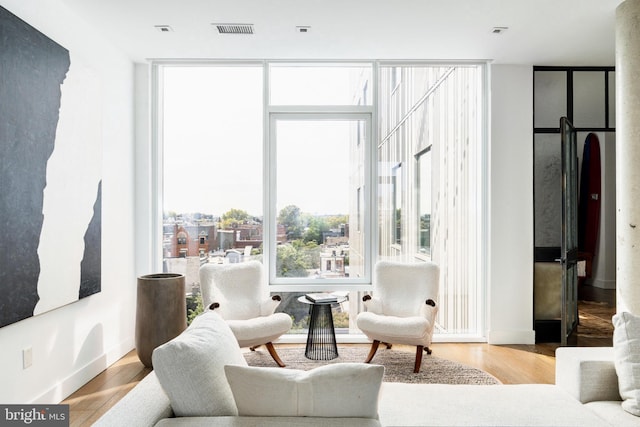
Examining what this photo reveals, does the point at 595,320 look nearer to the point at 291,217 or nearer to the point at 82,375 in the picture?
the point at 291,217

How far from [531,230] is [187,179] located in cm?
341

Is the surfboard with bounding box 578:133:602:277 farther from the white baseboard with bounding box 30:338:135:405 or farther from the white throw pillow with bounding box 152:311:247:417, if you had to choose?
the white throw pillow with bounding box 152:311:247:417

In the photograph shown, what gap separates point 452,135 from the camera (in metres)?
4.81

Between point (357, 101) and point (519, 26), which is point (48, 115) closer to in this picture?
point (357, 101)

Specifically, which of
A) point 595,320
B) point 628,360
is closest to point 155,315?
point 628,360

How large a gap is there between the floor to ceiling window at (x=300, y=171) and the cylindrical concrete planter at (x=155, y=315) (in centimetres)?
83

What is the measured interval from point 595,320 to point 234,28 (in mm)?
4883

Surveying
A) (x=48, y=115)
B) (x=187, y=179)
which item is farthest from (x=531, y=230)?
(x=48, y=115)

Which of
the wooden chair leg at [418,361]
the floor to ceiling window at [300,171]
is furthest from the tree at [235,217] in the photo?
the wooden chair leg at [418,361]

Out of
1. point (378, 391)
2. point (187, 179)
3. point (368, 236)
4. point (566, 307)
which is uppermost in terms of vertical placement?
point (187, 179)

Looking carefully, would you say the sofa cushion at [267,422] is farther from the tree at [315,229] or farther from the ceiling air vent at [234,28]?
the tree at [315,229]

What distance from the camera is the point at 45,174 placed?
9.64ft

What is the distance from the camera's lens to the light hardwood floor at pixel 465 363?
10.4ft

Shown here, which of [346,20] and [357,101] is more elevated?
[346,20]
